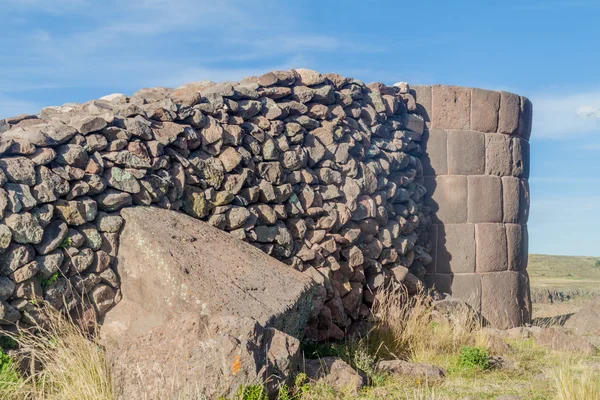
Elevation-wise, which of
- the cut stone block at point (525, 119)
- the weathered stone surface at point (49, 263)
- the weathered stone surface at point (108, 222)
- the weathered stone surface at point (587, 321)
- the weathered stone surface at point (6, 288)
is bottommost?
the weathered stone surface at point (587, 321)

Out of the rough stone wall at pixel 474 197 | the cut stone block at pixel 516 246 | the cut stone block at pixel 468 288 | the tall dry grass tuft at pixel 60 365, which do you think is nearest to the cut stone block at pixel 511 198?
the rough stone wall at pixel 474 197

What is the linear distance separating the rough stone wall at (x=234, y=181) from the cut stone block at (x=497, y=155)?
104cm

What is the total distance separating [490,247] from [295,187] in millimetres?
3734

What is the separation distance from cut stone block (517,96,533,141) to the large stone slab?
18.5 ft

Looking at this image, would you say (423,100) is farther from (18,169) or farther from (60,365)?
(60,365)

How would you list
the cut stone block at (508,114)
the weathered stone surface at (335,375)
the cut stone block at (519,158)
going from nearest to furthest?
1. the weathered stone surface at (335,375)
2. the cut stone block at (508,114)
3. the cut stone block at (519,158)

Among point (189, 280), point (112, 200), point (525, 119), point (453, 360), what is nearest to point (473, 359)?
point (453, 360)

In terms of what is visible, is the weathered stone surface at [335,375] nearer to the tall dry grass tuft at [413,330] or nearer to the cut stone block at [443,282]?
the tall dry grass tuft at [413,330]

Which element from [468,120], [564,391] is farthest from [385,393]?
[468,120]

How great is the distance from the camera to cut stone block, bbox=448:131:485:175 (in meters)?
10.1

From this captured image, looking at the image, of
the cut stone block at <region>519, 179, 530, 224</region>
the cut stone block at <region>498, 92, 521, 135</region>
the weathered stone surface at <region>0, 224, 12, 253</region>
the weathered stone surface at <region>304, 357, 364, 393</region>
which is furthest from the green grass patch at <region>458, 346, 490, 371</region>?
the cut stone block at <region>498, 92, 521, 135</region>

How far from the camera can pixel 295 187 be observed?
7746 mm

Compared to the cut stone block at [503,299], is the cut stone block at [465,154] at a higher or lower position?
higher

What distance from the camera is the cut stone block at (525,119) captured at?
34.8 feet
